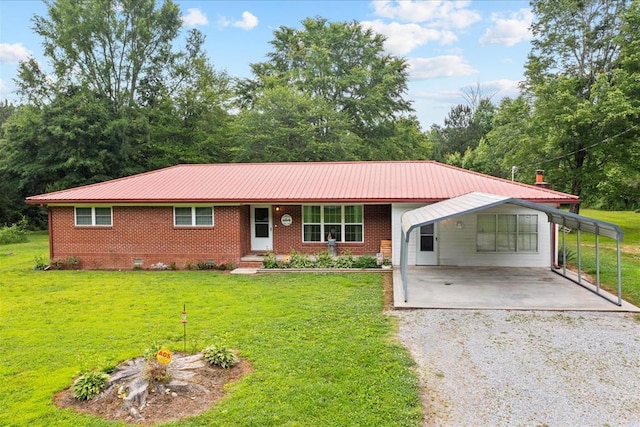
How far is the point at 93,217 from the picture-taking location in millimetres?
14727

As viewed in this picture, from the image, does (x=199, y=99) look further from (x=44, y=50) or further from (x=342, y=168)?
(x=342, y=168)

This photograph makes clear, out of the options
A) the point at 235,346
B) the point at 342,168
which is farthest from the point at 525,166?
the point at 235,346

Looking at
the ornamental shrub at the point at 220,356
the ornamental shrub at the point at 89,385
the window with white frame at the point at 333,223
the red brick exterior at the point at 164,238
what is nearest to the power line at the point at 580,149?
the red brick exterior at the point at 164,238

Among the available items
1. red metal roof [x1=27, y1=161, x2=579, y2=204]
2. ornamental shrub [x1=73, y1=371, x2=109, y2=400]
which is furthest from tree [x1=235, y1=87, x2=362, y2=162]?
ornamental shrub [x1=73, y1=371, x2=109, y2=400]

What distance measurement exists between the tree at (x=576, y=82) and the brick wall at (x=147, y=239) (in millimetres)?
16494

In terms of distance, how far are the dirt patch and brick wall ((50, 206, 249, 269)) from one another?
8.77 meters

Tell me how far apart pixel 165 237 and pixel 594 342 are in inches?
477

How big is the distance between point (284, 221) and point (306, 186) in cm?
143

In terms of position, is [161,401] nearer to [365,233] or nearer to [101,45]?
[365,233]

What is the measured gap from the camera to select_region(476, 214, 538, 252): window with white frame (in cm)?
1327

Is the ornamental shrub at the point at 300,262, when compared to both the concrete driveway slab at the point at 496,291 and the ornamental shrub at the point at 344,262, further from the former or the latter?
the concrete driveway slab at the point at 496,291

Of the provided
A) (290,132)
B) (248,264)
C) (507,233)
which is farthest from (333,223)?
(290,132)

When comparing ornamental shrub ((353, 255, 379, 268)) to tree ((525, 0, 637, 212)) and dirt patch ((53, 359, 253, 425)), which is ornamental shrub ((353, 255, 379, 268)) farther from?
tree ((525, 0, 637, 212))

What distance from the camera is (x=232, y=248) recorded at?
14117 millimetres
